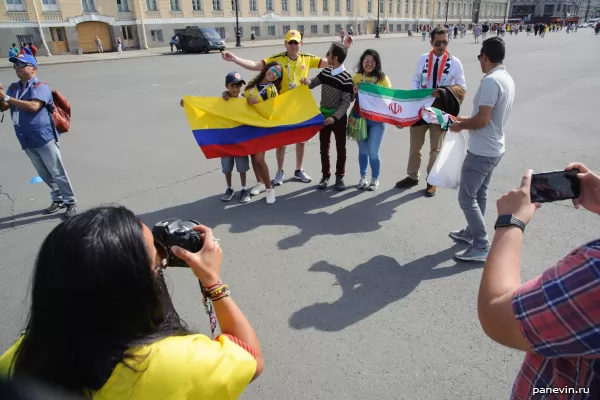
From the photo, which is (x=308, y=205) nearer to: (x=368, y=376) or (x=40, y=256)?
(x=368, y=376)

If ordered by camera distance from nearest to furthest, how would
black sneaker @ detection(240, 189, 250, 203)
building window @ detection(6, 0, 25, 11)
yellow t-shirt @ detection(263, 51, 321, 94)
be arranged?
black sneaker @ detection(240, 189, 250, 203), yellow t-shirt @ detection(263, 51, 321, 94), building window @ detection(6, 0, 25, 11)

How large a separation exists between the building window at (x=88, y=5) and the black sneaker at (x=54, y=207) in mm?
37400

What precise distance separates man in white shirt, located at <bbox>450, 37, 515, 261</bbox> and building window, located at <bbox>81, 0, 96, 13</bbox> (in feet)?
133

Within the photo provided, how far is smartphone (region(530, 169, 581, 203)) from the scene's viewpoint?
59.9 inches

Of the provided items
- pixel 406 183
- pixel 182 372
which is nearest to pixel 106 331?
pixel 182 372

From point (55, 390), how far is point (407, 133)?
26.8 feet

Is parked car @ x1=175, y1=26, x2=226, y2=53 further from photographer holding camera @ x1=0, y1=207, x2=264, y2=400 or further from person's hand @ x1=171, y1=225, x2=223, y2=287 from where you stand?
photographer holding camera @ x1=0, y1=207, x2=264, y2=400

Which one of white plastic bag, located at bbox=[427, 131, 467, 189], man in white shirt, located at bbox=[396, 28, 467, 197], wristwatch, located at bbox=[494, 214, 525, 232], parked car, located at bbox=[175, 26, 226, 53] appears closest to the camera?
wristwatch, located at bbox=[494, 214, 525, 232]

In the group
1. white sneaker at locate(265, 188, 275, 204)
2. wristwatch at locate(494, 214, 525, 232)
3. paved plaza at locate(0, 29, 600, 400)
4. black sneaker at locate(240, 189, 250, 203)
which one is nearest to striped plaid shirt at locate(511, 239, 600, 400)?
wristwatch at locate(494, 214, 525, 232)

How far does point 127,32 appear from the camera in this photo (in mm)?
38156

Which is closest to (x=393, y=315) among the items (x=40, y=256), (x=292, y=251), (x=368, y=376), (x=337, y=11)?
(x=368, y=376)

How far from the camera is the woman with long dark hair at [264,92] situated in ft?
→ 18.0

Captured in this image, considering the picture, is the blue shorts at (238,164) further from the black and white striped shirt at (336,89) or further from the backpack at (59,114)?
the backpack at (59,114)

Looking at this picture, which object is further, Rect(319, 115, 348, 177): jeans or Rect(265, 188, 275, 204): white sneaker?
Rect(319, 115, 348, 177): jeans
